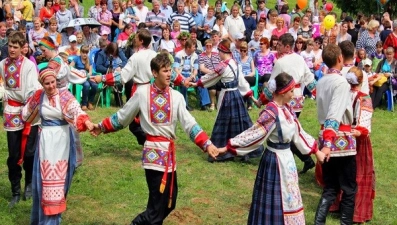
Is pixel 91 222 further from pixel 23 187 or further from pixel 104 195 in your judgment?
pixel 23 187

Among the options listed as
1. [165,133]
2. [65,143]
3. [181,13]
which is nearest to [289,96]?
[165,133]

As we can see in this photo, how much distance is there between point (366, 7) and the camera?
22.7 metres

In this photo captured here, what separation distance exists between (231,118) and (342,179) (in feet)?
10.2

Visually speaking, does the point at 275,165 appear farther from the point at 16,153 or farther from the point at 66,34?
the point at 66,34

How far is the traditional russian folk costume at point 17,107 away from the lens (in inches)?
300

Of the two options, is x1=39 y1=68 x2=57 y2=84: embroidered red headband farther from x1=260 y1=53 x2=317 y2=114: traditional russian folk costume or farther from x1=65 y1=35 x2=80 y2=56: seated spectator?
x1=65 y1=35 x2=80 y2=56: seated spectator

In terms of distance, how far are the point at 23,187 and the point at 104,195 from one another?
1.01 m

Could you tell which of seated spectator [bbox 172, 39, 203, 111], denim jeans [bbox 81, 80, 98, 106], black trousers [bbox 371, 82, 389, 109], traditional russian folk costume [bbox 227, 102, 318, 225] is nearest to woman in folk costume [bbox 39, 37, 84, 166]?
traditional russian folk costume [bbox 227, 102, 318, 225]

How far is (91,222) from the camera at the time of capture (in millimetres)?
7473

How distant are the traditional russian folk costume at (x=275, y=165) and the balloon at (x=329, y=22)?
11.7m

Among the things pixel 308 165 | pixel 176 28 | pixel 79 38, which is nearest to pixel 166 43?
pixel 176 28

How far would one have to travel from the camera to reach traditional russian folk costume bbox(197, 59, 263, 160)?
985 centimetres

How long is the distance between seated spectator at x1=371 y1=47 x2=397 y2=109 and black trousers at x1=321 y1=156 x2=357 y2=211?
749 centimetres

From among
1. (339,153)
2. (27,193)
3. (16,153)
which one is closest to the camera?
(339,153)
